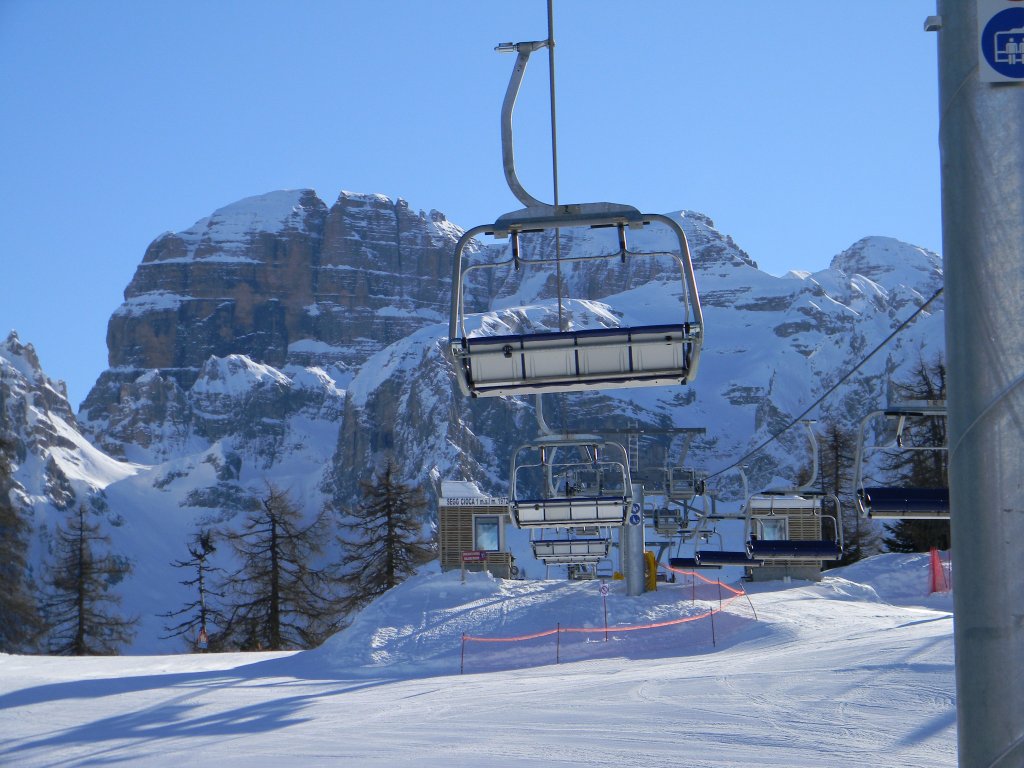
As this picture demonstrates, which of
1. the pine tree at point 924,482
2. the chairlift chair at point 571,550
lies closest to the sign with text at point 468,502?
the pine tree at point 924,482

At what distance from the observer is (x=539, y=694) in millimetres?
13359

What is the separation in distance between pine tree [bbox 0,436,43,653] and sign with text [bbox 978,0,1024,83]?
3250 cm

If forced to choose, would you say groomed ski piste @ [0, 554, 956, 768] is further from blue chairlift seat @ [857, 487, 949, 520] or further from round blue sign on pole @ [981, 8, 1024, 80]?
round blue sign on pole @ [981, 8, 1024, 80]

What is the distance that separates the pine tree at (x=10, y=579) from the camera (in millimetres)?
32250

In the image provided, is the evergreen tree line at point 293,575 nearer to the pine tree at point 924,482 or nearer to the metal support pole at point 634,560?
the metal support pole at point 634,560

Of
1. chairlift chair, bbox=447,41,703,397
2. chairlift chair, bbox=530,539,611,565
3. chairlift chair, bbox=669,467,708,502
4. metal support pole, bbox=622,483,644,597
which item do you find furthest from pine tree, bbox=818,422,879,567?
chairlift chair, bbox=447,41,703,397

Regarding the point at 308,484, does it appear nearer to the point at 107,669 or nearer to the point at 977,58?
the point at 107,669

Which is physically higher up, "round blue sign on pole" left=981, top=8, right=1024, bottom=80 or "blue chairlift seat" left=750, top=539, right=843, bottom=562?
"round blue sign on pole" left=981, top=8, right=1024, bottom=80

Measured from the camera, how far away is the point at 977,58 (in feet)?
7.48

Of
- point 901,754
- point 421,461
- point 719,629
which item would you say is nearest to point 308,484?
point 421,461

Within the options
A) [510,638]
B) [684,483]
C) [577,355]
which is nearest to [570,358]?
[577,355]

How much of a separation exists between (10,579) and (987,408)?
33855 millimetres

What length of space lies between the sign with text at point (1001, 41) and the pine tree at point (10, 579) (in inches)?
1279

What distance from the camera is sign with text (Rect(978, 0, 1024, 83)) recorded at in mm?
2248
